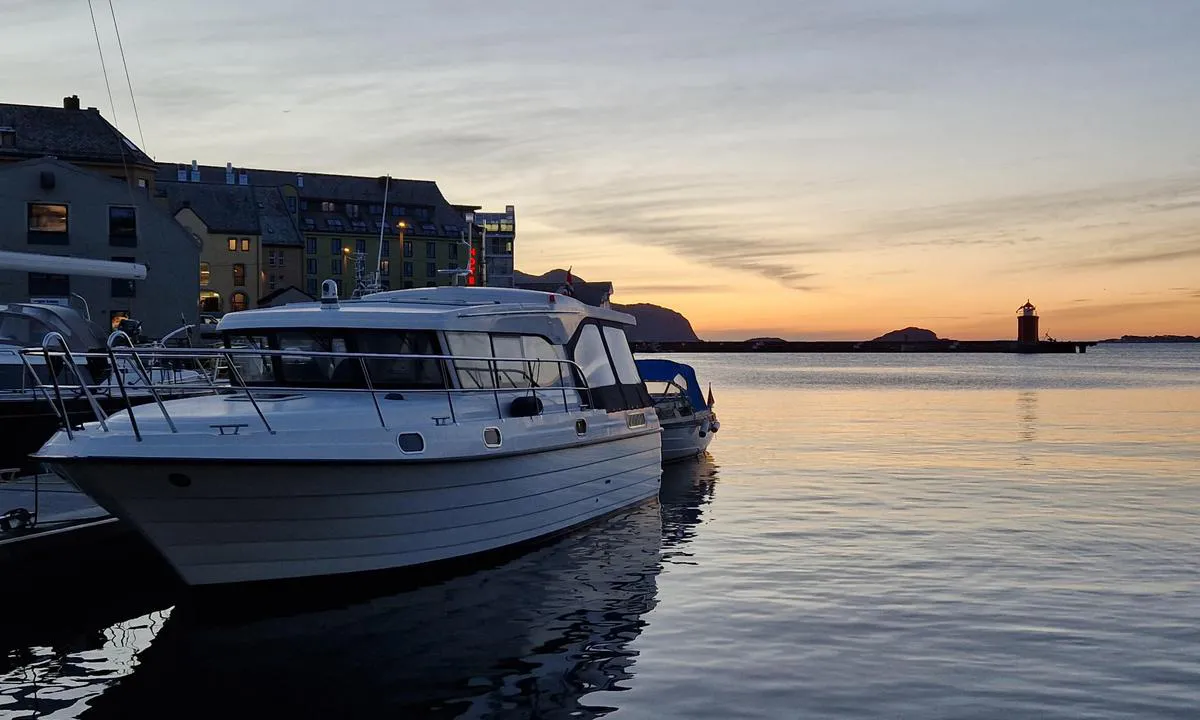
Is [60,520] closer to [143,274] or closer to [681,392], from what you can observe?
[143,274]

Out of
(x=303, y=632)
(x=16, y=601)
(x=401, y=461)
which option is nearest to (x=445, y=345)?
(x=401, y=461)

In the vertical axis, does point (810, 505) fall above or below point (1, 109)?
below

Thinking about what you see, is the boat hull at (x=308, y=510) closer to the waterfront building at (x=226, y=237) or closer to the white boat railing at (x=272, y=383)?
the white boat railing at (x=272, y=383)

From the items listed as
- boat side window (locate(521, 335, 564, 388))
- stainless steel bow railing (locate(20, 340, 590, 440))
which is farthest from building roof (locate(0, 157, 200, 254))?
stainless steel bow railing (locate(20, 340, 590, 440))

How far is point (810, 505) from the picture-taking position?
21.5 meters

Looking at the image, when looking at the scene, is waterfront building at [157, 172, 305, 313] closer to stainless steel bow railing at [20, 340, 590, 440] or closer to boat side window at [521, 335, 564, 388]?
boat side window at [521, 335, 564, 388]

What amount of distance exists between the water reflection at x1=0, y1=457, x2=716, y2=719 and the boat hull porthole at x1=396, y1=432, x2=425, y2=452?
168cm

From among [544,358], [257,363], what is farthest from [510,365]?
[257,363]

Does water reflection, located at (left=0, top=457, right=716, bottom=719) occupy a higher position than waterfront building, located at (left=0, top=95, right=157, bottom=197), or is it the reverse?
waterfront building, located at (left=0, top=95, right=157, bottom=197)

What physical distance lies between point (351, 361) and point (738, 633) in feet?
19.1

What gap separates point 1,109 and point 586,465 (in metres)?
66.6

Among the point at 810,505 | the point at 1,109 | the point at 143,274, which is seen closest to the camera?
the point at 810,505

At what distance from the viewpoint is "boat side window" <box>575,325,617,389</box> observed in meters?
17.9

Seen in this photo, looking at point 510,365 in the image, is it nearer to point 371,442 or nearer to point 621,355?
point 621,355
